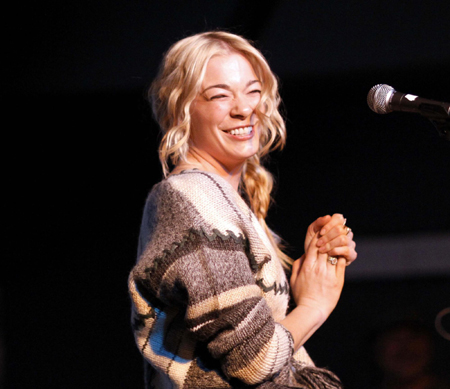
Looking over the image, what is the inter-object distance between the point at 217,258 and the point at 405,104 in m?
0.49

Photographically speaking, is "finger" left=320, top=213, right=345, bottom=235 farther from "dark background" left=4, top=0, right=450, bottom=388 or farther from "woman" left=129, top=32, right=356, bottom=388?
"dark background" left=4, top=0, right=450, bottom=388

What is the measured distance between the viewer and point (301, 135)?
2738 mm

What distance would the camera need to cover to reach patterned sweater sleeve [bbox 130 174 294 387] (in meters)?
1.02

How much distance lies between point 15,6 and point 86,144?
0.67m

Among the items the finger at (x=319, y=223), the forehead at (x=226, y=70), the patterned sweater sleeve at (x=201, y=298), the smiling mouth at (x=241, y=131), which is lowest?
the patterned sweater sleeve at (x=201, y=298)

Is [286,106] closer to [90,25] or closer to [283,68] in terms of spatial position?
[283,68]

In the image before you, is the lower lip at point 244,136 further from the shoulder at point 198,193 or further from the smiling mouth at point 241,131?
the shoulder at point 198,193

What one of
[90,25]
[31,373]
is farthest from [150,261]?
[31,373]

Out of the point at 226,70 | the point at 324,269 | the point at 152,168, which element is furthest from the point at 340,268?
the point at 152,168

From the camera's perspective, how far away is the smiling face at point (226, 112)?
1.42 metres

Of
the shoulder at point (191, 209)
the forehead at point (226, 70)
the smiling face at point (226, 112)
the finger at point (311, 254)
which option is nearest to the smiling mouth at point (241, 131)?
the smiling face at point (226, 112)

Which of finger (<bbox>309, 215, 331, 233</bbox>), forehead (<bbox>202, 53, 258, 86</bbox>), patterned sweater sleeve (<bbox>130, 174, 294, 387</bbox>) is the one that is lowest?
patterned sweater sleeve (<bbox>130, 174, 294, 387</bbox>)

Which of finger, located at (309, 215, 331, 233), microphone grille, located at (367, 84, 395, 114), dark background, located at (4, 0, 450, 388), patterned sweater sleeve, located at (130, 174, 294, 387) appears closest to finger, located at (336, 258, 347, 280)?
finger, located at (309, 215, 331, 233)

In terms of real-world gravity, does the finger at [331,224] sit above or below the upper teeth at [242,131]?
below
